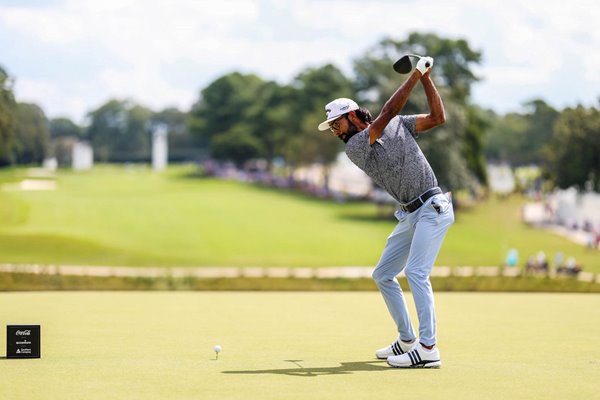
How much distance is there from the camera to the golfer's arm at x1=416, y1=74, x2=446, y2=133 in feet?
29.7

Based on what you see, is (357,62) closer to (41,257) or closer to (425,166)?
(41,257)

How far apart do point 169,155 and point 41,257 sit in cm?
12623

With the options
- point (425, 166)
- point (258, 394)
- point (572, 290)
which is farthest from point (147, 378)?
point (572, 290)

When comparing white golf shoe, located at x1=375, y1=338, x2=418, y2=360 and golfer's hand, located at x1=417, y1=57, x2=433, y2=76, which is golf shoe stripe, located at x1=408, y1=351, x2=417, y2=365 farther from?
golfer's hand, located at x1=417, y1=57, x2=433, y2=76

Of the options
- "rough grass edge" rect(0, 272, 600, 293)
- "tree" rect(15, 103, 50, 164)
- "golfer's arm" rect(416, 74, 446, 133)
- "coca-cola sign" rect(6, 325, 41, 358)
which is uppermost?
"tree" rect(15, 103, 50, 164)

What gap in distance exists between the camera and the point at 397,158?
30.1 feet

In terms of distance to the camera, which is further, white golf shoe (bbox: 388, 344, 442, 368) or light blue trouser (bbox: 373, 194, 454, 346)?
light blue trouser (bbox: 373, 194, 454, 346)

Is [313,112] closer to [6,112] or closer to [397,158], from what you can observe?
[6,112]

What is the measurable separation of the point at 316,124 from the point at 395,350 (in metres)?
86.5

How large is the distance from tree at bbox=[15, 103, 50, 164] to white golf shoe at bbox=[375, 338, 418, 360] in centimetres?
→ 7885

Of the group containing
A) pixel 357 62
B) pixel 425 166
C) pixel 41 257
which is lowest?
pixel 41 257

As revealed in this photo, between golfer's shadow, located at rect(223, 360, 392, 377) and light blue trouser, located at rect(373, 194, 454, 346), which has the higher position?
light blue trouser, located at rect(373, 194, 454, 346)

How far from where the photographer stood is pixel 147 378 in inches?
314

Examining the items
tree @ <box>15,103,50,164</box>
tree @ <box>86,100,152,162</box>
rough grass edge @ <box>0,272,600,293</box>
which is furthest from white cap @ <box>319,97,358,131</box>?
tree @ <box>86,100,152,162</box>
